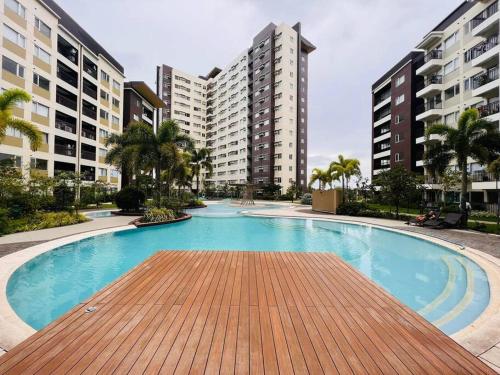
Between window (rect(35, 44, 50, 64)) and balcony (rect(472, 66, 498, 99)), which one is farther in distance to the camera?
window (rect(35, 44, 50, 64))

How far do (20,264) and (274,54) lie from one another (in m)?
65.3

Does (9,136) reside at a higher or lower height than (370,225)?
higher

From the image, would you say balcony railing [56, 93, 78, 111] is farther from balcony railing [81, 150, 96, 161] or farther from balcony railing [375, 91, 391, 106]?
balcony railing [375, 91, 391, 106]

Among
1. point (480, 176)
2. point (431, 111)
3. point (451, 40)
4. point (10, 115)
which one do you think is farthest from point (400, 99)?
point (10, 115)

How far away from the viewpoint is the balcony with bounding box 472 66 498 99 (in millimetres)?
23578

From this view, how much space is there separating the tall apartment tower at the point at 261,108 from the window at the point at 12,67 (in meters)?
44.3

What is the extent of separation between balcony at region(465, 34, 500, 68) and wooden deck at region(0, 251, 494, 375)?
32.4 metres

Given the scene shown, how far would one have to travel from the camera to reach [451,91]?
101 feet

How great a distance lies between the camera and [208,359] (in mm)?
2562

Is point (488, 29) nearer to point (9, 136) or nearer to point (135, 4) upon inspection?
point (135, 4)

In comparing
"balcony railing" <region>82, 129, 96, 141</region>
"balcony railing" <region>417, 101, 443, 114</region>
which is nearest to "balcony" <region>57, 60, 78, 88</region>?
"balcony railing" <region>82, 129, 96, 141</region>

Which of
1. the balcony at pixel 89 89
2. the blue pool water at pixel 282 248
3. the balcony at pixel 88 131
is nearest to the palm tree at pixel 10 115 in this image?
the blue pool water at pixel 282 248

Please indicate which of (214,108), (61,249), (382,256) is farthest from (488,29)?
(214,108)

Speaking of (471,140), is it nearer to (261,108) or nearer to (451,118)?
(451,118)
